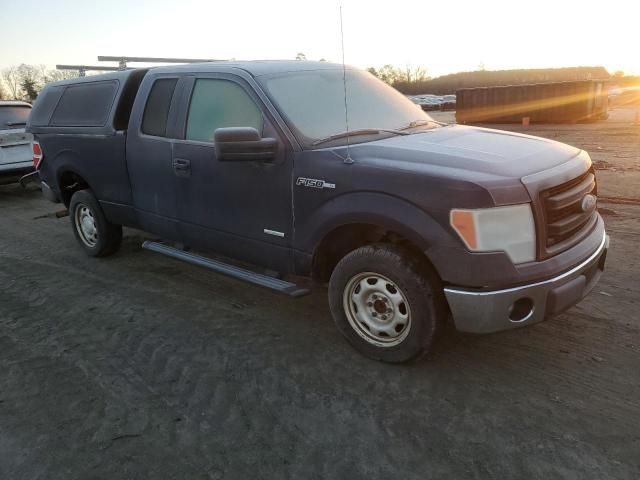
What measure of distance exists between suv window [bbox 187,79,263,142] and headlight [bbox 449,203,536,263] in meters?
1.67

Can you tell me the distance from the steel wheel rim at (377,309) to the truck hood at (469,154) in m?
0.75

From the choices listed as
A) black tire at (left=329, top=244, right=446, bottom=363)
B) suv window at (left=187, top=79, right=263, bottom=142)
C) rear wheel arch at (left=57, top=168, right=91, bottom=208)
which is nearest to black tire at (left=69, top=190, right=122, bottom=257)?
rear wheel arch at (left=57, top=168, right=91, bottom=208)

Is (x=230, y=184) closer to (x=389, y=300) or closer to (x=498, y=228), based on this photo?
(x=389, y=300)

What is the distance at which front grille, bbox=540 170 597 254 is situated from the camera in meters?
3.02

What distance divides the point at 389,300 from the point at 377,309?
153 mm

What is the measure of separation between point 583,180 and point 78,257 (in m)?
5.21

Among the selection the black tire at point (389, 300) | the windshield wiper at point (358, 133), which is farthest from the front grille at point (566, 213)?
the windshield wiper at point (358, 133)

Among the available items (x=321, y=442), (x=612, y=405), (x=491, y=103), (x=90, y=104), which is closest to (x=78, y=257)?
(x=90, y=104)

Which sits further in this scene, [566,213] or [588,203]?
[588,203]

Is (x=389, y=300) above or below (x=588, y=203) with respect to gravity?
below

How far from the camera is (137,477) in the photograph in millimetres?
2510

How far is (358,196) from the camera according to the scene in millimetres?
3242

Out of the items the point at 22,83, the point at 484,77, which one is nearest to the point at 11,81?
the point at 22,83

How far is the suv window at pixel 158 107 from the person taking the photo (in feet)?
14.9
